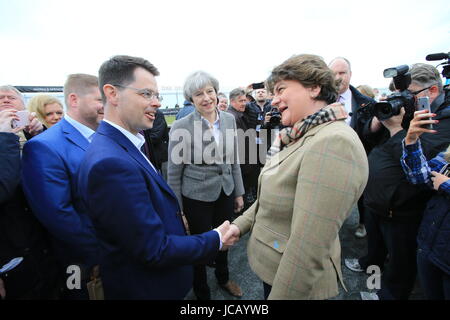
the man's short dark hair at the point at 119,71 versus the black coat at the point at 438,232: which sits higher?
the man's short dark hair at the point at 119,71

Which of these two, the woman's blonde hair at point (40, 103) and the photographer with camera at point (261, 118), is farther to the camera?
the photographer with camera at point (261, 118)

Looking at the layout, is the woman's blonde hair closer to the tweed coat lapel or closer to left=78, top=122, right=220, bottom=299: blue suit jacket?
left=78, top=122, right=220, bottom=299: blue suit jacket

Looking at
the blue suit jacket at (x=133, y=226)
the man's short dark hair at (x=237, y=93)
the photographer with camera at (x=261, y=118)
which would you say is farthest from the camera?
the man's short dark hair at (x=237, y=93)

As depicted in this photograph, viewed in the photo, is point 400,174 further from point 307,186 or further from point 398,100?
point 307,186

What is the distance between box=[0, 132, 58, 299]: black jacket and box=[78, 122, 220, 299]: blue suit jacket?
0.66 meters

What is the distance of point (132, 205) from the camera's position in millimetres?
958

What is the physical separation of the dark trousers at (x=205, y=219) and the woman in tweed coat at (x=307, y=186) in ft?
3.12

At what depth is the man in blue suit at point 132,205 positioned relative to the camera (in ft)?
3.12

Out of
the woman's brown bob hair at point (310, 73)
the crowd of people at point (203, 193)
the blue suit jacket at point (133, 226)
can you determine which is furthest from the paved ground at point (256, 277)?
the woman's brown bob hair at point (310, 73)

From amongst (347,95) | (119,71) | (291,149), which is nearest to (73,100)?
(119,71)

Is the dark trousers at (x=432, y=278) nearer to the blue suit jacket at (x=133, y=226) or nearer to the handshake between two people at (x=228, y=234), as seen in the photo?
the handshake between two people at (x=228, y=234)

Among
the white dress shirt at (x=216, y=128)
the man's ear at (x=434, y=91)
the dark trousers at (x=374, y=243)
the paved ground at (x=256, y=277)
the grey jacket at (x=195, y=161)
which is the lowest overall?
the paved ground at (x=256, y=277)

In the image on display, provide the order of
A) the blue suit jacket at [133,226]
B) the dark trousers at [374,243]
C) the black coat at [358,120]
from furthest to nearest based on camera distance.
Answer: the black coat at [358,120]
the dark trousers at [374,243]
the blue suit jacket at [133,226]
